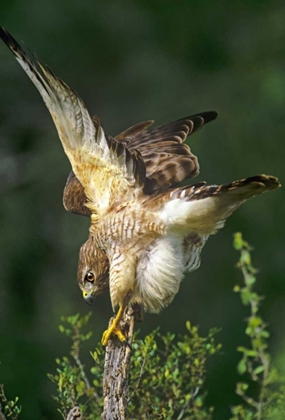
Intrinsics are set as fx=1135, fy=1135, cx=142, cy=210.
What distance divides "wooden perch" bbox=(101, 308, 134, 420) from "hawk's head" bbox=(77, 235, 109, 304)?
554 mm

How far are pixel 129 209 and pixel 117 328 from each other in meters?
0.40

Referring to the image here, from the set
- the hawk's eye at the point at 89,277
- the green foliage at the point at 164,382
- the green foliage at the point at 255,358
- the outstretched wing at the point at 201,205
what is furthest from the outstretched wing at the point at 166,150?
the green foliage at the point at 255,358

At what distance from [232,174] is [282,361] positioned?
11.3 feet

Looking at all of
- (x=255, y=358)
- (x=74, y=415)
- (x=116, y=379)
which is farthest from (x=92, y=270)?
(x=255, y=358)

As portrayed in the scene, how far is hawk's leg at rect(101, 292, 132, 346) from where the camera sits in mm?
3064

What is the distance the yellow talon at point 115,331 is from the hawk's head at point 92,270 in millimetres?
304

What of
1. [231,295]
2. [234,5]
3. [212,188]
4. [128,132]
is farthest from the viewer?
[234,5]

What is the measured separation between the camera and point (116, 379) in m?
2.76

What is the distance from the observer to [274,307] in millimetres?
5941

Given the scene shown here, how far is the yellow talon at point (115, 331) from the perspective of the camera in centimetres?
305

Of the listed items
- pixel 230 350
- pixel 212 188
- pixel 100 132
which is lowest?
pixel 230 350

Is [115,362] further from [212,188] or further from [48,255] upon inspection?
[48,255]

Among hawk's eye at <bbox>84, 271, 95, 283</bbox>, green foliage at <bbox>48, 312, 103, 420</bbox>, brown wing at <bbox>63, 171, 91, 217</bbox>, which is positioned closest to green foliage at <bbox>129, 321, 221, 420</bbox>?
green foliage at <bbox>48, 312, 103, 420</bbox>

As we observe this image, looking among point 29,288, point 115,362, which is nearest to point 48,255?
point 29,288
